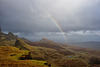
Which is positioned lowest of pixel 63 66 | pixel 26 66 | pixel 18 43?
pixel 63 66

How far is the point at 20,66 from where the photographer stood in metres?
42.3

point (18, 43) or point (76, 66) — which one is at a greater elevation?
point (18, 43)

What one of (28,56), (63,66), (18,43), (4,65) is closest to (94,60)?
(63,66)

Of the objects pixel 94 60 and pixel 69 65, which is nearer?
pixel 69 65

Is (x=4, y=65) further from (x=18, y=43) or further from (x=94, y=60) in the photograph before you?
(x=18, y=43)

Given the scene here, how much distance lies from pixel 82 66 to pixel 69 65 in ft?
56.4

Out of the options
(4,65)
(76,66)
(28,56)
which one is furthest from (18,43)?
(4,65)

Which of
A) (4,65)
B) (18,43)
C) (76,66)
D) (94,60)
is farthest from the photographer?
(18,43)

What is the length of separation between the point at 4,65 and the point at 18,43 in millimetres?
145492

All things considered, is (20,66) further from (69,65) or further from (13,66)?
(69,65)

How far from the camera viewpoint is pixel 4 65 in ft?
134

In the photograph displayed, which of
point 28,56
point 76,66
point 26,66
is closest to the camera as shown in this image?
point 26,66

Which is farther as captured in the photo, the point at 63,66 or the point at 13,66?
the point at 63,66

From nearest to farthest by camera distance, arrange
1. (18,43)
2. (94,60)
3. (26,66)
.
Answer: (26,66), (94,60), (18,43)
